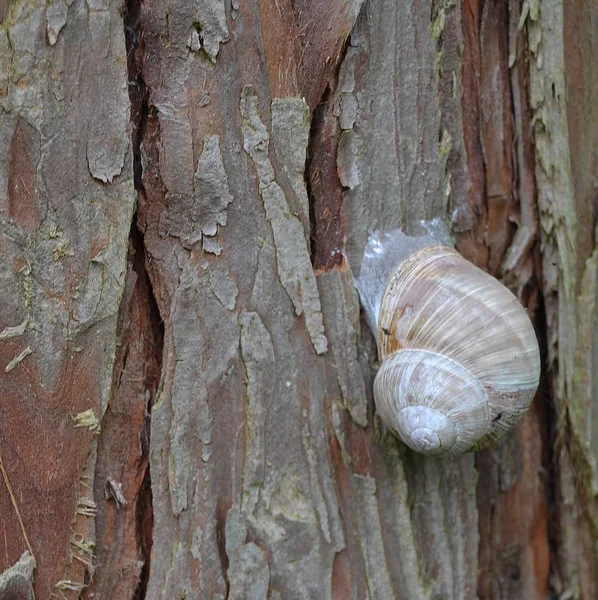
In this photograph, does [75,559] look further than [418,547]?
No

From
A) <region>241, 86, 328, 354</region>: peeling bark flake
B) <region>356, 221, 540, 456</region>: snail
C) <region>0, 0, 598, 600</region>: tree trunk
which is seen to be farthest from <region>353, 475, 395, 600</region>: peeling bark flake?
<region>241, 86, 328, 354</region>: peeling bark flake

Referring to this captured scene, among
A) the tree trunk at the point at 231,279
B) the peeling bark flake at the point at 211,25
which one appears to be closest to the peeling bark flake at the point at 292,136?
the tree trunk at the point at 231,279

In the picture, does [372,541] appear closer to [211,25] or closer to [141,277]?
[141,277]

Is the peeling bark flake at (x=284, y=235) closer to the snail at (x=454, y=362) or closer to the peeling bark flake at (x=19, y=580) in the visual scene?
the snail at (x=454, y=362)

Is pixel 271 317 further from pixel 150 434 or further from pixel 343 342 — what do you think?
pixel 150 434

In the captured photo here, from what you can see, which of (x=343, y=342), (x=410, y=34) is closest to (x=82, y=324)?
(x=343, y=342)

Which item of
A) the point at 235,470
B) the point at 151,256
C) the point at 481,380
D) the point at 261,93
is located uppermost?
the point at 261,93
